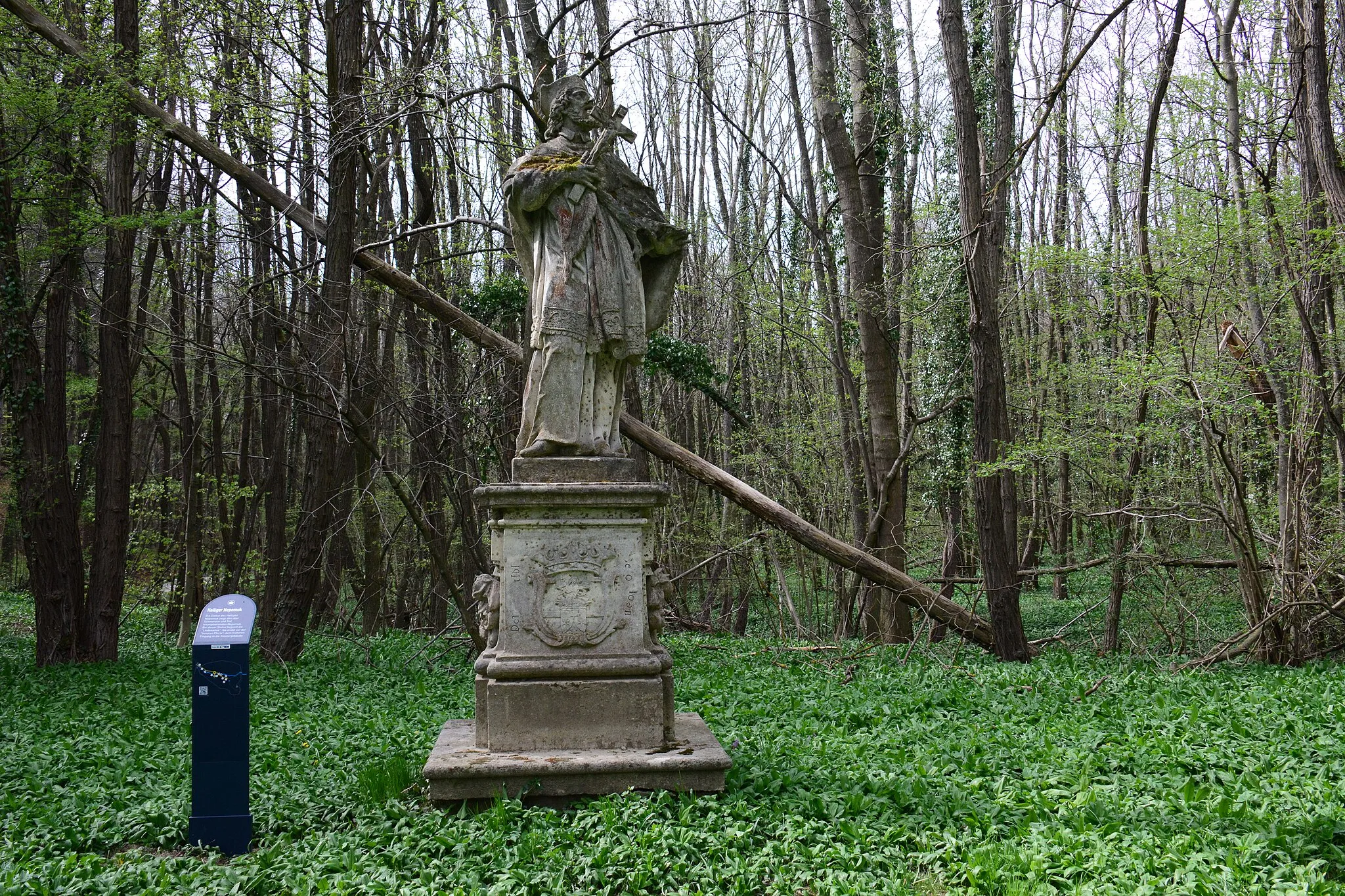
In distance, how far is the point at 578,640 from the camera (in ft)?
17.0

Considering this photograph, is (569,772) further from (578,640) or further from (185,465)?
(185,465)

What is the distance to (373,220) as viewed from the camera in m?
11.9

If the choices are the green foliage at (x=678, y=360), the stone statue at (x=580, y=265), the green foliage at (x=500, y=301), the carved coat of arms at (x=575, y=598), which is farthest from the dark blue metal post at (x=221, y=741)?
the green foliage at (x=678, y=360)

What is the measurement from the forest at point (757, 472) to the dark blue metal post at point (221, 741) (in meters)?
0.17

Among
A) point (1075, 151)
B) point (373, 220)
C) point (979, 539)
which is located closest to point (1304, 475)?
point (979, 539)

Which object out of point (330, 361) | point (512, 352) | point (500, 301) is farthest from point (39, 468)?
point (500, 301)

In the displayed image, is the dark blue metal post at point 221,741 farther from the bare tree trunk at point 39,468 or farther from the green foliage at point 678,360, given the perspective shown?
the green foliage at point 678,360

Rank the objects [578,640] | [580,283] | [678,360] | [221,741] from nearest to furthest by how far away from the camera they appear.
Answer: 1. [221,741]
2. [578,640]
3. [580,283]
4. [678,360]

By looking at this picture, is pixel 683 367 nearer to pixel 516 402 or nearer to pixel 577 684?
pixel 516 402

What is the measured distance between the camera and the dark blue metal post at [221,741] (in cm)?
439

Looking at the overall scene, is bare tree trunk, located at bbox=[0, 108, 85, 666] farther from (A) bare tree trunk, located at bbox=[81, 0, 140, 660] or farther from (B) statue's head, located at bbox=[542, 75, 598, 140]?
(B) statue's head, located at bbox=[542, 75, 598, 140]

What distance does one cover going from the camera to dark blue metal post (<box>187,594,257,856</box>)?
14.4 feet

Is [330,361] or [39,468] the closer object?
[39,468]

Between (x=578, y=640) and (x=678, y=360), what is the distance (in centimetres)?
846
